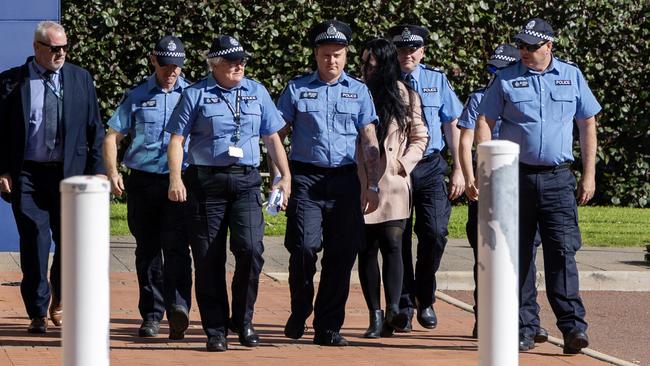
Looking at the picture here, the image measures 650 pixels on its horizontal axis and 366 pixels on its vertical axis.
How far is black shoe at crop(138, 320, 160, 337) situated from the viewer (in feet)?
28.7

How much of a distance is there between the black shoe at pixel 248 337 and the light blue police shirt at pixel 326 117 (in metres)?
1.06

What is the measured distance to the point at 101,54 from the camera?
16734mm

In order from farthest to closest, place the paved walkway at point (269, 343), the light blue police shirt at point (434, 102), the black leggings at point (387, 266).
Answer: the light blue police shirt at point (434, 102) < the black leggings at point (387, 266) < the paved walkway at point (269, 343)

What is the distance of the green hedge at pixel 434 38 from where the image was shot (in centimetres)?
1678

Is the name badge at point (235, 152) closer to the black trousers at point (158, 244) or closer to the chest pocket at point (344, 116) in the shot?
the black trousers at point (158, 244)

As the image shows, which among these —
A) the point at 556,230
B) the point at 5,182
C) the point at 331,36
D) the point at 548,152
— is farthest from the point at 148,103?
the point at 556,230

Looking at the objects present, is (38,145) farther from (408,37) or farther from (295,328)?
(408,37)

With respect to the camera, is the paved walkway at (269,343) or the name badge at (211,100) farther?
the name badge at (211,100)

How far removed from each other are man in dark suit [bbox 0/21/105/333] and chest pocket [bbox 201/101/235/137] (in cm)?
106

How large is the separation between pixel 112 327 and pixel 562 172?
10.0 ft

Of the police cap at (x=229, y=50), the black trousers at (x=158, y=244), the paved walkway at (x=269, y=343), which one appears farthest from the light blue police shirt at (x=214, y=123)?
the paved walkway at (x=269, y=343)

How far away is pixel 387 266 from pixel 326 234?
1.89 feet

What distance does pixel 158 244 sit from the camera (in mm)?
9055

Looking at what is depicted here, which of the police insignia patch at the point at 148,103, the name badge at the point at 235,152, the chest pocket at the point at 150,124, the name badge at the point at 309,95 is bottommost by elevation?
the name badge at the point at 235,152
